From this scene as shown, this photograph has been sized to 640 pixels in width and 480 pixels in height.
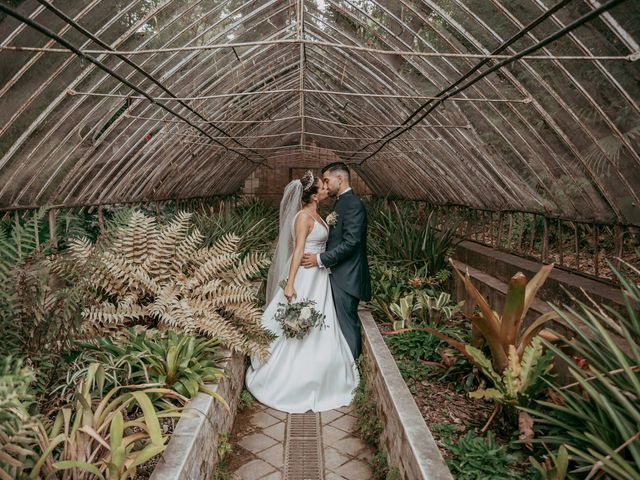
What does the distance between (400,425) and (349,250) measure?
6.50ft

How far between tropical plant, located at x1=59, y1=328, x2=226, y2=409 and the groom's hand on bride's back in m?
1.39

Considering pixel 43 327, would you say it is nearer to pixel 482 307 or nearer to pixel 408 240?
pixel 482 307

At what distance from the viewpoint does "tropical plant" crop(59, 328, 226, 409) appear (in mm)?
2803

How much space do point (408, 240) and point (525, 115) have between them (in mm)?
2226

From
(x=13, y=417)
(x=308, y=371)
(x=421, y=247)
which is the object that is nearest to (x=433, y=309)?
(x=308, y=371)

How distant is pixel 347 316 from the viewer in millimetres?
4527

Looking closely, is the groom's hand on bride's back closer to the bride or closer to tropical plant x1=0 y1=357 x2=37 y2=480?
the bride

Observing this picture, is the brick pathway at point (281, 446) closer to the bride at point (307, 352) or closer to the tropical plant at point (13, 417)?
the bride at point (307, 352)

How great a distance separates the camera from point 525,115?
4238 mm

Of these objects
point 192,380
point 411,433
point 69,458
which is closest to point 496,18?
point 411,433

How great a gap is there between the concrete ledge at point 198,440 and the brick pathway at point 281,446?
0.23 metres

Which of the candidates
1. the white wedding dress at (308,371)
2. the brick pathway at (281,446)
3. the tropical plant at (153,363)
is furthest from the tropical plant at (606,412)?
the white wedding dress at (308,371)

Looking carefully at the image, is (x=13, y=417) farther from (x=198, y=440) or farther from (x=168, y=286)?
(x=168, y=286)

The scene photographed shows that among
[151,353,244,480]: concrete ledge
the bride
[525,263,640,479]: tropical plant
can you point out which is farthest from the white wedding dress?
[525,263,640,479]: tropical plant
